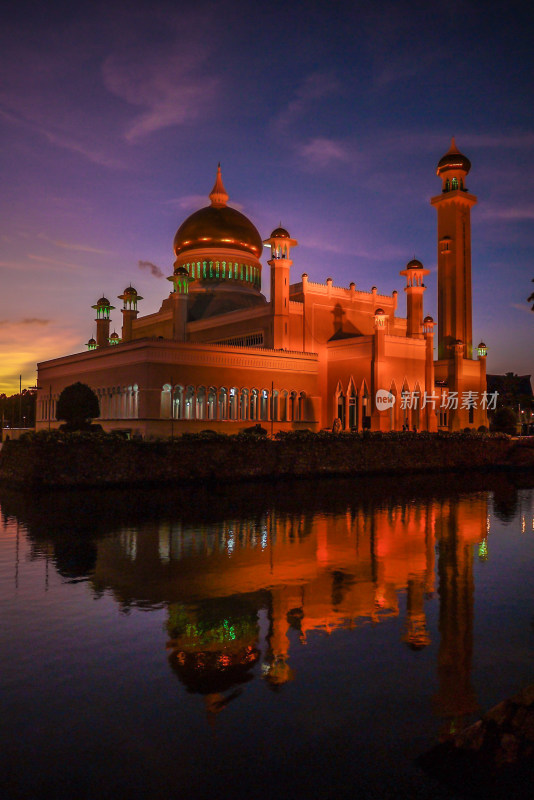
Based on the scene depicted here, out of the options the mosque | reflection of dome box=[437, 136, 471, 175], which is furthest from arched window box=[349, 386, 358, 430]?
reflection of dome box=[437, 136, 471, 175]

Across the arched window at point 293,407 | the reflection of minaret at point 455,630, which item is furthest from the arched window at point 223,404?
the reflection of minaret at point 455,630

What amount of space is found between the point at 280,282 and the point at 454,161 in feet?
65.4

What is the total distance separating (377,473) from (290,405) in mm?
10742

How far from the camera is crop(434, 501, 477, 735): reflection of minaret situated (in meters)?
5.23

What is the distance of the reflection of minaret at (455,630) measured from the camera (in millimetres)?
5227

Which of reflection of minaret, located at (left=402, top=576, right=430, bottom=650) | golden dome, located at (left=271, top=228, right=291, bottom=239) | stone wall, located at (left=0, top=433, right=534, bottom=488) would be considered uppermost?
golden dome, located at (left=271, top=228, right=291, bottom=239)

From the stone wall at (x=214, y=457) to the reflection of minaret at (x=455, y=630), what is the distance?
11.5 meters

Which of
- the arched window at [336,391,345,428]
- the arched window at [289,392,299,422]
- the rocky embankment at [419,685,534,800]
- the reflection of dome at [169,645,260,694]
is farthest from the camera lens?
the arched window at [336,391,345,428]

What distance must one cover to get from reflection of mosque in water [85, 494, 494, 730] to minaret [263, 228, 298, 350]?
2442 centimetres

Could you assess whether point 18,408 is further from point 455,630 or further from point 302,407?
point 455,630

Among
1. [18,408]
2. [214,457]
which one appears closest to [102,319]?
[214,457]

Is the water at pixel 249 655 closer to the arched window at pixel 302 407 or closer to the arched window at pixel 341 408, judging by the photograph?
the arched window at pixel 302 407

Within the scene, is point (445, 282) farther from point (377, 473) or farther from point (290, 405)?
point (377, 473)

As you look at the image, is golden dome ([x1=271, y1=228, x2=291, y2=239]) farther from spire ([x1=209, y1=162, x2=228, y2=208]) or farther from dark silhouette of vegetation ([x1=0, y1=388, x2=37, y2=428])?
dark silhouette of vegetation ([x1=0, y1=388, x2=37, y2=428])
